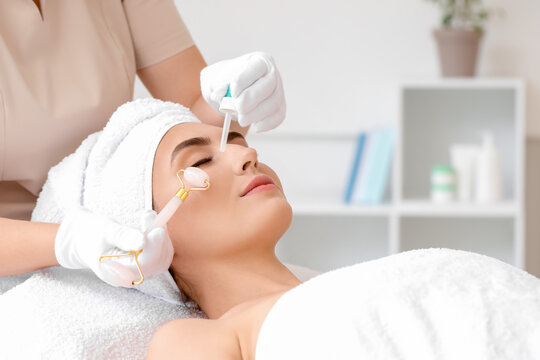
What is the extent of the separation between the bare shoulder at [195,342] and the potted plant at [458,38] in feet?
8.30

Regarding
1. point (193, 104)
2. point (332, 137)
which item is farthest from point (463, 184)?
point (193, 104)

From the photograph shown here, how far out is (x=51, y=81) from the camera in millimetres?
1392

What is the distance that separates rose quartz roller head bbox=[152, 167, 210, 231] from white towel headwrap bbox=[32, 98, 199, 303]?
0.28 feet

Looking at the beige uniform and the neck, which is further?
the beige uniform

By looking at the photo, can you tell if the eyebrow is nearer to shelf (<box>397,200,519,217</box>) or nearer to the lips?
the lips

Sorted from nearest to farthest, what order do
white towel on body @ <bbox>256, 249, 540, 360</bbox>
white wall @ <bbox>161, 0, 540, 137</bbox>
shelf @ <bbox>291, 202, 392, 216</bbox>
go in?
1. white towel on body @ <bbox>256, 249, 540, 360</bbox>
2. shelf @ <bbox>291, 202, 392, 216</bbox>
3. white wall @ <bbox>161, 0, 540, 137</bbox>

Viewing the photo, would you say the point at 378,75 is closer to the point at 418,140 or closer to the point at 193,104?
the point at 418,140

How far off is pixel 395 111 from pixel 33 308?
2.55m

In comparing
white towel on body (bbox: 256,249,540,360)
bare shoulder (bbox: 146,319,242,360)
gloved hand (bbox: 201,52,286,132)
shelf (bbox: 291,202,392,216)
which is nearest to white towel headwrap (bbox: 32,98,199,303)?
gloved hand (bbox: 201,52,286,132)

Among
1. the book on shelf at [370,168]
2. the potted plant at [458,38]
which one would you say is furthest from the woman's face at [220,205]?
the potted plant at [458,38]

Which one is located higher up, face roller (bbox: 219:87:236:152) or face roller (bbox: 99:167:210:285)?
face roller (bbox: 219:87:236:152)

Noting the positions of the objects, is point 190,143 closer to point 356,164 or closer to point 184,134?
point 184,134

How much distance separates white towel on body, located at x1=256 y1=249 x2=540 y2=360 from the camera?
2.81 feet

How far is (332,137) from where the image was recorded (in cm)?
354
